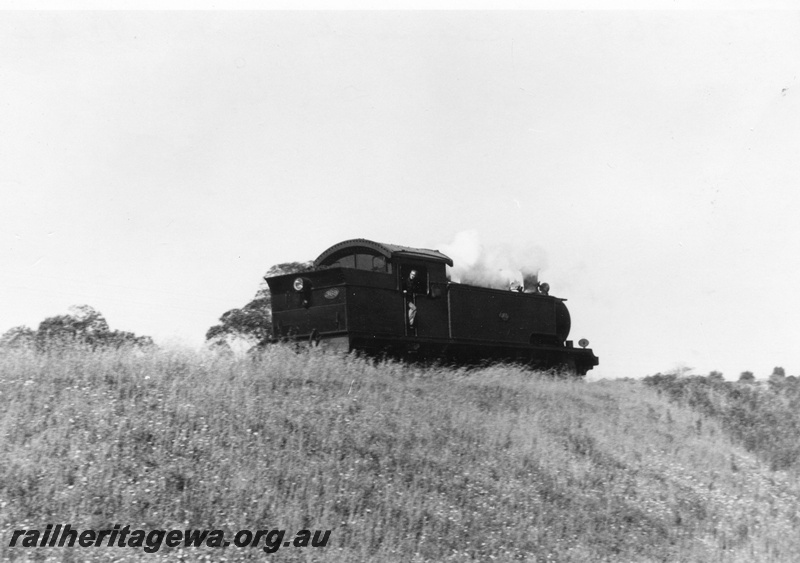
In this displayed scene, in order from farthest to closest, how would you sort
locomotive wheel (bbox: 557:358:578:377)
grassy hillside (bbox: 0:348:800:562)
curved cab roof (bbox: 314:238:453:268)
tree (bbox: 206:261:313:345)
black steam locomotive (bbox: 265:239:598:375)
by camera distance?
1. tree (bbox: 206:261:313:345)
2. locomotive wheel (bbox: 557:358:578:377)
3. curved cab roof (bbox: 314:238:453:268)
4. black steam locomotive (bbox: 265:239:598:375)
5. grassy hillside (bbox: 0:348:800:562)

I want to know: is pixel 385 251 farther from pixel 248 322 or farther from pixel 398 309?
pixel 248 322

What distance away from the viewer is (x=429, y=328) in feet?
54.5

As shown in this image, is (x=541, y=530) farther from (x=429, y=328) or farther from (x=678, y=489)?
(x=429, y=328)

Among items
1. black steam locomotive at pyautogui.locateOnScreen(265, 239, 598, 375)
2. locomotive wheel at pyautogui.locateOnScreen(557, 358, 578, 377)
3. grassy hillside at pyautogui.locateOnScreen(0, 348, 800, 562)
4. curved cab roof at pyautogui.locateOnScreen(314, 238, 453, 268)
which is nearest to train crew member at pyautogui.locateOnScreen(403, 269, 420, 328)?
black steam locomotive at pyautogui.locateOnScreen(265, 239, 598, 375)

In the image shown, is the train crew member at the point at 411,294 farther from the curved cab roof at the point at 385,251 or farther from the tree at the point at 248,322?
the tree at the point at 248,322

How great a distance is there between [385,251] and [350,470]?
674cm

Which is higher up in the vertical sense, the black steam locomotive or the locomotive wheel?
the black steam locomotive

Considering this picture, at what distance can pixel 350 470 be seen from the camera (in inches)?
396

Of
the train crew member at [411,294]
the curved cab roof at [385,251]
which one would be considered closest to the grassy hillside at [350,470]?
the train crew member at [411,294]

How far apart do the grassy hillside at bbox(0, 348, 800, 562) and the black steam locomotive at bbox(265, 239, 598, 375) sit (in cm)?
134

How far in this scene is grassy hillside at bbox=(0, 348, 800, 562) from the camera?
838 cm

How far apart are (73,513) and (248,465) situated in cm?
220

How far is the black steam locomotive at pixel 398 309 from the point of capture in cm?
1518

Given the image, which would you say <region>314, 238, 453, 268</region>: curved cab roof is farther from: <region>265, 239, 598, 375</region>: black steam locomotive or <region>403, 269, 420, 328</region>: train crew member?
<region>403, 269, 420, 328</region>: train crew member
